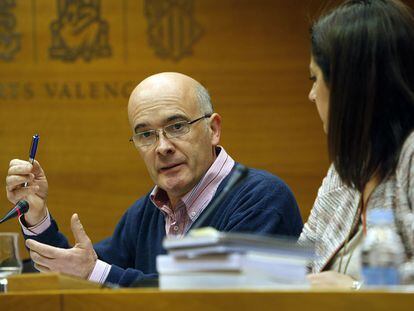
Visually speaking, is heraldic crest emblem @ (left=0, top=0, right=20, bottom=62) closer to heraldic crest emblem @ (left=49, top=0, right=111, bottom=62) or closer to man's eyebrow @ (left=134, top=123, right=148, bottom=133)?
heraldic crest emblem @ (left=49, top=0, right=111, bottom=62)

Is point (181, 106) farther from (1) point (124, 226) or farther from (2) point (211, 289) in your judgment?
(2) point (211, 289)

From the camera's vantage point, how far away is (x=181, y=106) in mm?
3396

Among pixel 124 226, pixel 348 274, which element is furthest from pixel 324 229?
pixel 124 226

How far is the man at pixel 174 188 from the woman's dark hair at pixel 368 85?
81 centimetres

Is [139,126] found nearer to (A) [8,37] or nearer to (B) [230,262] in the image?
(B) [230,262]

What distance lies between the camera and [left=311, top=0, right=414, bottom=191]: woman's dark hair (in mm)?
2293

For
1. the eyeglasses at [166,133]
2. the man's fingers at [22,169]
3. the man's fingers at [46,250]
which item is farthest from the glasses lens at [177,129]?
the man's fingers at [46,250]

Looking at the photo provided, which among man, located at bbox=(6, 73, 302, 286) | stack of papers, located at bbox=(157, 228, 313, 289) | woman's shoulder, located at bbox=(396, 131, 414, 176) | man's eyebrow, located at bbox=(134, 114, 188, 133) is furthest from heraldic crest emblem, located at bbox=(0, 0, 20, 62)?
stack of papers, located at bbox=(157, 228, 313, 289)

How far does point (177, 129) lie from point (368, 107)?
1.18 metres

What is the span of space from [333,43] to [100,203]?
9.60 ft

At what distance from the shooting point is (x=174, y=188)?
10.9 feet

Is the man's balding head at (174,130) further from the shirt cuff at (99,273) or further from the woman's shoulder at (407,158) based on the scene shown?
the woman's shoulder at (407,158)
